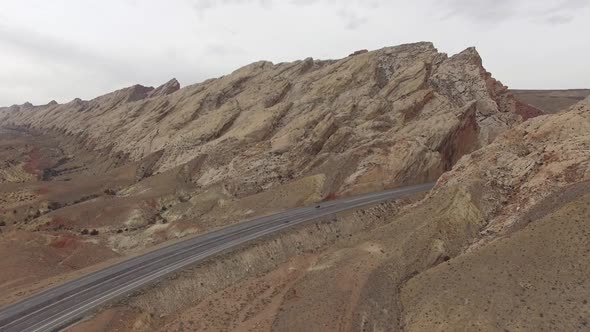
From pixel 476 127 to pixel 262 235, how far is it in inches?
1967

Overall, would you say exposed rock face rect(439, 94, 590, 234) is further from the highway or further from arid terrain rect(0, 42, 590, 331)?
the highway

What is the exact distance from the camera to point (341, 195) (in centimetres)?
6481

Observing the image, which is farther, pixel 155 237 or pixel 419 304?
pixel 155 237

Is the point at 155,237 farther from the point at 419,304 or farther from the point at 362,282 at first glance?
the point at 419,304

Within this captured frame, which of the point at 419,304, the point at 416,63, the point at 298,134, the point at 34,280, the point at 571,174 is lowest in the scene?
the point at 419,304

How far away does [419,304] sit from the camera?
32.0 meters

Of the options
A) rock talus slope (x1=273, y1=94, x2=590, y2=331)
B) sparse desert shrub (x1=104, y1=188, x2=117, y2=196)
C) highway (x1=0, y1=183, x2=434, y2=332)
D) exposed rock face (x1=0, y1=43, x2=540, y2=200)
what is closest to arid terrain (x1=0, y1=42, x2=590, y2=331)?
rock talus slope (x1=273, y1=94, x2=590, y2=331)

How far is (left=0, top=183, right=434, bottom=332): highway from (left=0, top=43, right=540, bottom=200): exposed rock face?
1151cm

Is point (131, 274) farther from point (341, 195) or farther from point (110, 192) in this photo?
point (110, 192)

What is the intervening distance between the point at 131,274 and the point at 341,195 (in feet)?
106

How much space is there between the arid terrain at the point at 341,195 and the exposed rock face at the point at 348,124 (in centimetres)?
36

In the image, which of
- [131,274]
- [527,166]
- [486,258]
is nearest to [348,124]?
[527,166]

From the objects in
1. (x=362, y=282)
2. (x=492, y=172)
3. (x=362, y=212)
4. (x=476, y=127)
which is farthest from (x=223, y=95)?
(x=362, y=282)

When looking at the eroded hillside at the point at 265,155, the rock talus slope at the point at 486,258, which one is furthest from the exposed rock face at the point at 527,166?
the eroded hillside at the point at 265,155
